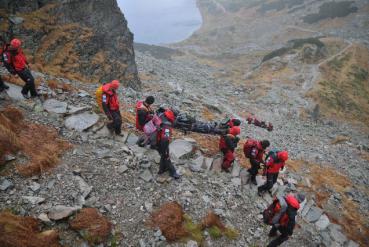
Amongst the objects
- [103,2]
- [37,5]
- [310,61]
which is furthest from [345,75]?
[37,5]

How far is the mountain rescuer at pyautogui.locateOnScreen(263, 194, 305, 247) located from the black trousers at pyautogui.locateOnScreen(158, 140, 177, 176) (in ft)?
12.1

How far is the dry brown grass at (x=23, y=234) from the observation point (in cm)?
717

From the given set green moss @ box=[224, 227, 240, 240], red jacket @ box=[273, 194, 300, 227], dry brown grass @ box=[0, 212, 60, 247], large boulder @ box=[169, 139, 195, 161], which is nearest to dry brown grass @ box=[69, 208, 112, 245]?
dry brown grass @ box=[0, 212, 60, 247]

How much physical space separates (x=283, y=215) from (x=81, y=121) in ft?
28.3

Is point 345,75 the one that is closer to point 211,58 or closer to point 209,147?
point 211,58

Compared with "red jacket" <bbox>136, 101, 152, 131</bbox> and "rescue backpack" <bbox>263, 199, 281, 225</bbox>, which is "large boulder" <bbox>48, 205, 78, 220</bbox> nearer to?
"red jacket" <bbox>136, 101, 152, 131</bbox>

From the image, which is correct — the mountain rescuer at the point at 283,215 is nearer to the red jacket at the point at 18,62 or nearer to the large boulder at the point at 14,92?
the large boulder at the point at 14,92

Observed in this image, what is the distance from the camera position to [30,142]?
10500 millimetres

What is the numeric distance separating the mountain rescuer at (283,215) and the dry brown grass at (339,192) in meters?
6.92

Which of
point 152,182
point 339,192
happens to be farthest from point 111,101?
point 339,192

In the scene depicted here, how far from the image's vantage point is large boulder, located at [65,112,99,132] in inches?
488

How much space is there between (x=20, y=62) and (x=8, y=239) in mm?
7714

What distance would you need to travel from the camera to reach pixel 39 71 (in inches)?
651

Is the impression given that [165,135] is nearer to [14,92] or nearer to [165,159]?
[165,159]
